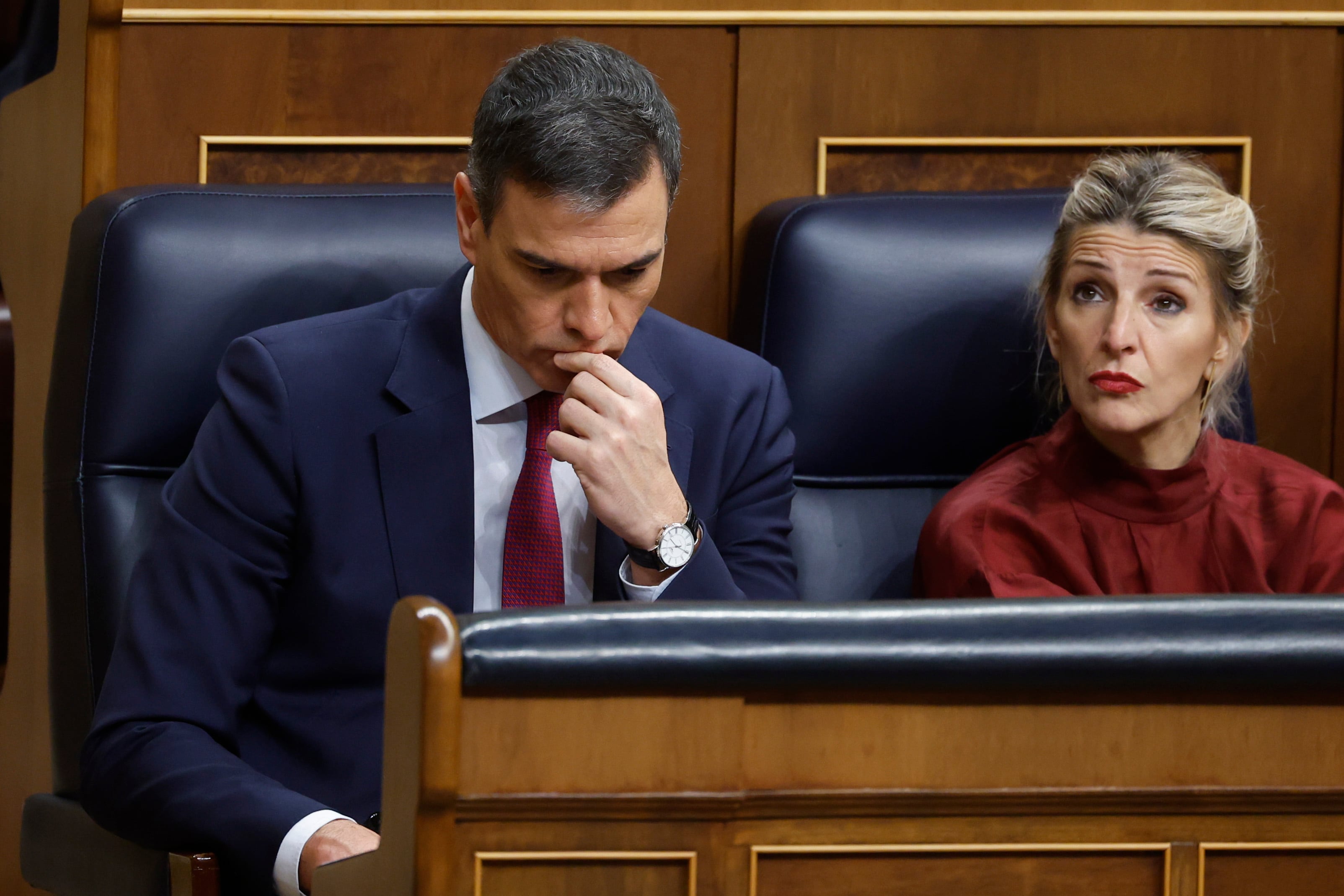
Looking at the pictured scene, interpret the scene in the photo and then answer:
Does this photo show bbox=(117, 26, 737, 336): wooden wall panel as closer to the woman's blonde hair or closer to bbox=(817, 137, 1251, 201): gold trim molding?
bbox=(817, 137, 1251, 201): gold trim molding

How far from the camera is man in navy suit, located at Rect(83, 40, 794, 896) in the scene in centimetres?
115

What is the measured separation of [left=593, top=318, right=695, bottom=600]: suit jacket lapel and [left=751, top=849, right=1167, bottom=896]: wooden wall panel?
565 mm

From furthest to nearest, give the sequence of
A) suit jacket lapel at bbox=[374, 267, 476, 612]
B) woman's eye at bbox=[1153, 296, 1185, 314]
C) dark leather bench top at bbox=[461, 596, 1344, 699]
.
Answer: woman's eye at bbox=[1153, 296, 1185, 314], suit jacket lapel at bbox=[374, 267, 476, 612], dark leather bench top at bbox=[461, 596, 1344, 699]

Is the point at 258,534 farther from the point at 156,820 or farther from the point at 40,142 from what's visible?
the point at 40,142

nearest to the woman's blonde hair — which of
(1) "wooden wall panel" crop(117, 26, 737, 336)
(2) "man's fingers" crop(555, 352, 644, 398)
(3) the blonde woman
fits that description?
(3) the blonde woman

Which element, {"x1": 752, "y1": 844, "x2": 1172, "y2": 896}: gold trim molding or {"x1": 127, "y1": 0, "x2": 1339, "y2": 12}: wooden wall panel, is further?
{"x1": 127, "y1": 0, "x2": 1339, "y2": 12}: wooden wall panel

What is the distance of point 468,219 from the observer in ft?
4.11

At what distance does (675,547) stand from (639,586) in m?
0.05

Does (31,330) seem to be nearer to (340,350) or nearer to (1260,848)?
(340,350)

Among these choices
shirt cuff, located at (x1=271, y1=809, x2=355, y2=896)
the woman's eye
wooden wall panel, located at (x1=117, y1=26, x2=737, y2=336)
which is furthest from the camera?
wooden wall panel, located at (x1=117, y1=26, x2=737, y2=336)

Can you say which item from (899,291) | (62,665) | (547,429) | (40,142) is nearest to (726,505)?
(547,429)

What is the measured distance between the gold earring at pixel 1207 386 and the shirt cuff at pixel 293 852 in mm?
963

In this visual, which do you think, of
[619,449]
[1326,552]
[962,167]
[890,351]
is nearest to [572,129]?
[619,449]

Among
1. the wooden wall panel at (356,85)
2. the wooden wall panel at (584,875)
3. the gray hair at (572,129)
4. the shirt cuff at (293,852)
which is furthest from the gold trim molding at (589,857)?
the wooden wall panel at (356,85)
